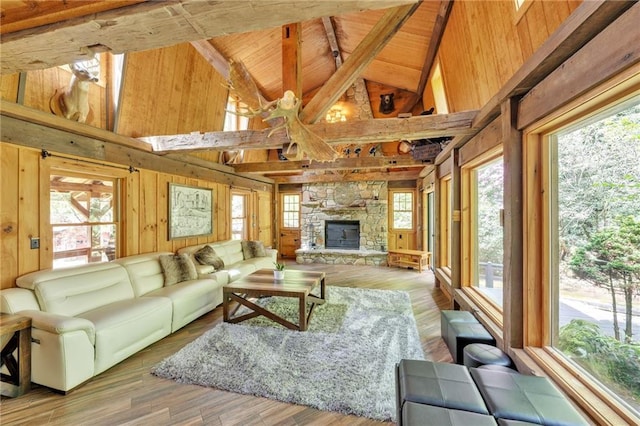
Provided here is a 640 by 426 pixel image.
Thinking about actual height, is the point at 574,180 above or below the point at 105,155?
below

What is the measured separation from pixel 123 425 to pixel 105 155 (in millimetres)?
3074

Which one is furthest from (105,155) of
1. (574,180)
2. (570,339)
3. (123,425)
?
(570,339)

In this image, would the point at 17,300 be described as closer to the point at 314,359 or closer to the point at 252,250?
the point at 314,359

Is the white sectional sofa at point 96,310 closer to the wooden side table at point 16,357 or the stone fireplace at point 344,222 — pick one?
the wooden side table at point 16,357

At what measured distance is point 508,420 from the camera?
1266mm

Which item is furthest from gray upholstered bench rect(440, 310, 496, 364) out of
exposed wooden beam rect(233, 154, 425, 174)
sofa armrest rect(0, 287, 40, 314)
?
sofa armrest rect(0, 287, 40, 314)

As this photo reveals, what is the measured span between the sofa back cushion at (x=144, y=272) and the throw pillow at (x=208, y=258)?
77 centimetres

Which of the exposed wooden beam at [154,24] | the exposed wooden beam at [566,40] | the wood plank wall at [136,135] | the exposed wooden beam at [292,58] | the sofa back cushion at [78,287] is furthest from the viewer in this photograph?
the exposed wooden beam at [292,58]

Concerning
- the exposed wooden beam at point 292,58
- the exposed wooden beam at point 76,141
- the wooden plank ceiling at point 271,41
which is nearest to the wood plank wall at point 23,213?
the exposed wooden beam at point 76,141

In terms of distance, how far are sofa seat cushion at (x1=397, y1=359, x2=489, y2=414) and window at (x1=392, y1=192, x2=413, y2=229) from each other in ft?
19.9

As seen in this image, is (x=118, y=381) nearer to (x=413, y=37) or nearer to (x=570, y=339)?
(x=570, y=339)

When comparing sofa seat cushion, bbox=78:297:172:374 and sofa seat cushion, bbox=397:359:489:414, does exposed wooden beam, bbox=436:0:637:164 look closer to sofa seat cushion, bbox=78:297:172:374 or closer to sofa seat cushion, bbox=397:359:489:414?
sofa seat cushion, bbox=397:359:489:414

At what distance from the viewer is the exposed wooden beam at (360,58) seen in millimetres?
2613

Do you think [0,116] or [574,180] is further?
→ [0,116]
